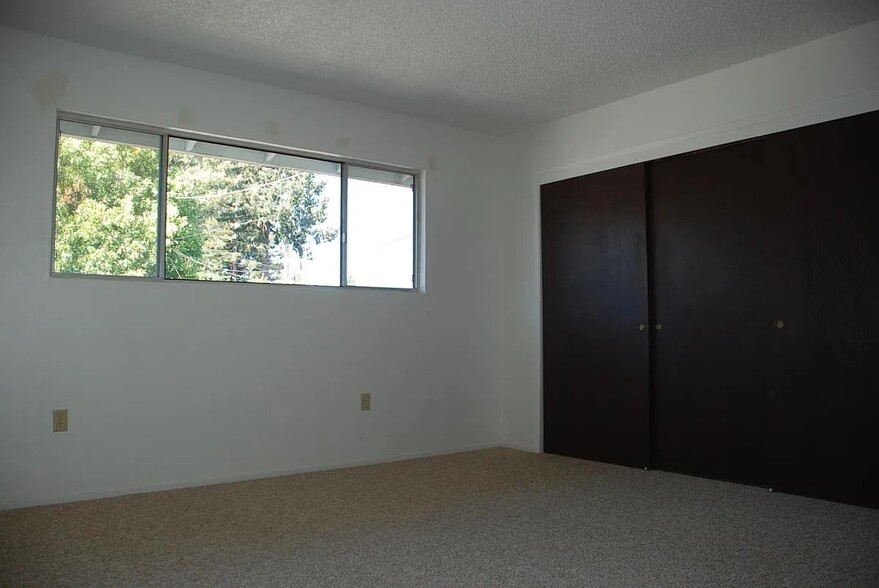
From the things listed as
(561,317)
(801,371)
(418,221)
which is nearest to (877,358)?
(801,371)

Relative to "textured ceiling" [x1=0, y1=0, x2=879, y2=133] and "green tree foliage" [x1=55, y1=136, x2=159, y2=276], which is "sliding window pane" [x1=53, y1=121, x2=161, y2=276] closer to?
"green tree foliage" [x1=55, y1=136, x2=159, y2=276]

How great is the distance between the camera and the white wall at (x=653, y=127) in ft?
11.0

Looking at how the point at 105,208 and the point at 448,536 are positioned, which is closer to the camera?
the point at 448,536

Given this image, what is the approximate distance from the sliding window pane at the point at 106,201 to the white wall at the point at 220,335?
0.08 metres

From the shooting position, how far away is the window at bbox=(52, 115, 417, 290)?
3.43 meters

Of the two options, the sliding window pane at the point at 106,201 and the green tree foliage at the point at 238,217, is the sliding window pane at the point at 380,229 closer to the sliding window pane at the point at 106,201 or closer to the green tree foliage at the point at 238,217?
the green tree foliage at the point at 238,217

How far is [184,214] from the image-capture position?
12.2 feet

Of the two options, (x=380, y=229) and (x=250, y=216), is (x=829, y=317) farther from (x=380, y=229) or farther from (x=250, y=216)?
(x=250, y=216)

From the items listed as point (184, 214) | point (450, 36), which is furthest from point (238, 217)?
point (450, 36)

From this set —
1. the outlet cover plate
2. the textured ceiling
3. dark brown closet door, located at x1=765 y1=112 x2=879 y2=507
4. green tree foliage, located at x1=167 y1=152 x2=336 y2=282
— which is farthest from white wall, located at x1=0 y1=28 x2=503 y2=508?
dark brown closet door, located at x1=765 y1=112 x2=879 y2=507

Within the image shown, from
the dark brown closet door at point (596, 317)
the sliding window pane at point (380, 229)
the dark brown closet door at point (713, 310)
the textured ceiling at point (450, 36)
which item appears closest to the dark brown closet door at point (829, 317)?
the dark brown closet door at point (713, 310)

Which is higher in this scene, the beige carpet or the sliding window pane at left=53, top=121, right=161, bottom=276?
the sliding window pane at left=53, top=121, right=161, bottom=276

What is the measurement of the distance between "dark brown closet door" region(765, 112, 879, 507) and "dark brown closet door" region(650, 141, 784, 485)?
10 cm

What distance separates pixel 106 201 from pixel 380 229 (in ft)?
5.57
